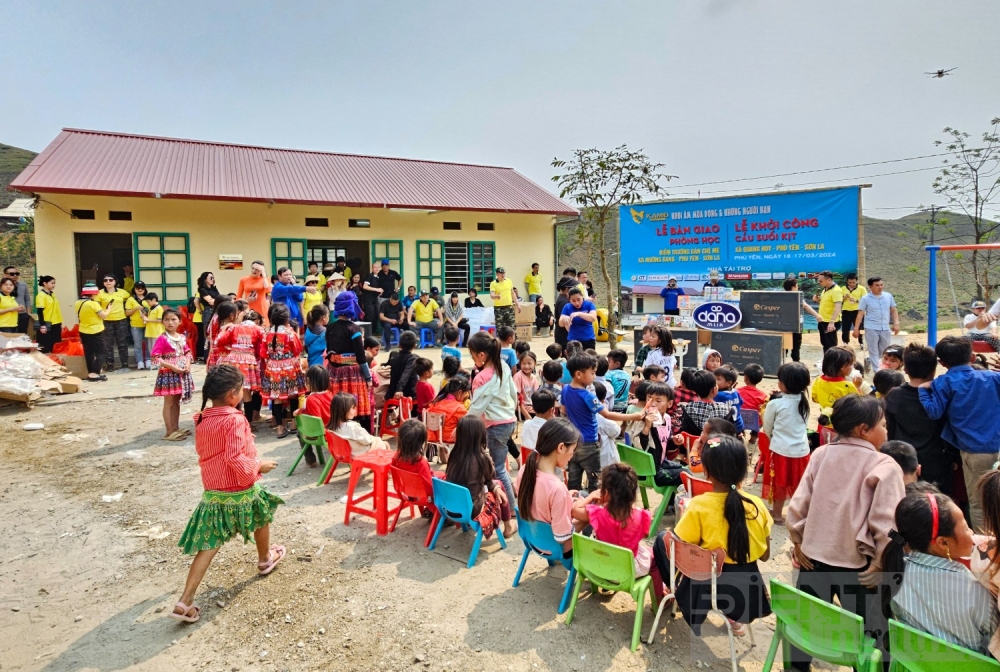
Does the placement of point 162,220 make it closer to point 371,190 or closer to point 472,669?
point 371,190

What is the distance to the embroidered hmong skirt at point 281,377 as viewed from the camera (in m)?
6.69

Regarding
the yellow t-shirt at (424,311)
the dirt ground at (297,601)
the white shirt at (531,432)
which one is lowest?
the dirt ground at (297,601)

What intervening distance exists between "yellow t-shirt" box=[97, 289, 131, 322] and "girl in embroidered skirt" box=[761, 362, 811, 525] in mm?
10219

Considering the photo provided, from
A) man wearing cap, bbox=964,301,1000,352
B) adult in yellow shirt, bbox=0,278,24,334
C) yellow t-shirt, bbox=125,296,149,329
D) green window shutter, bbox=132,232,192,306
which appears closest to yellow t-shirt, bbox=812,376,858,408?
man wearing cap, bbox=964,301,1000,352

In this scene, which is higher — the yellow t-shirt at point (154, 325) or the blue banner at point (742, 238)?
the blue banner at point (742, 238)

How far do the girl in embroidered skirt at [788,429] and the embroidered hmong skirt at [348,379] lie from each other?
12.0 feet

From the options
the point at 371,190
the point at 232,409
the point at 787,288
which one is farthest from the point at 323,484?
the point at 371,190

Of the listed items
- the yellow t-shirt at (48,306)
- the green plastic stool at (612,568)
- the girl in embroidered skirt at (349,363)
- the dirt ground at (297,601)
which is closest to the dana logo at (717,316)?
the dirt ground at (297,601)

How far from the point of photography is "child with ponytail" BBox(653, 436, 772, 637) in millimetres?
2807

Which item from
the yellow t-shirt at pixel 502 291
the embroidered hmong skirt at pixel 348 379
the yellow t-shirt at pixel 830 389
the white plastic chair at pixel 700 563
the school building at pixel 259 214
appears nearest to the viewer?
the white plastic chair at pixel 700 563

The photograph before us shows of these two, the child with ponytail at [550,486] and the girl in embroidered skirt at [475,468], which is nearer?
the child with ponytail at [550,486]

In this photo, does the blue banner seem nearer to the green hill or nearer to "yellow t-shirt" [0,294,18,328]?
"yellow t-shirt" [0,294,18,328]

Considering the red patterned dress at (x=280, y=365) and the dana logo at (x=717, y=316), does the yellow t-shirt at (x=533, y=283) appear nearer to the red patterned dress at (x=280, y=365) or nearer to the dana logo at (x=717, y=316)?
the dana logo at (x=717, y=316)

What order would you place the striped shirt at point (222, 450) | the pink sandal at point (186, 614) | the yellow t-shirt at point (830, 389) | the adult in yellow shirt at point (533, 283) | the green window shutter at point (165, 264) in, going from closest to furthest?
the pink sandal at point (186, 614) → the striped shirt at point (222, 450) → the yellow t-shirt at point (830, 389) → the green window shutter at point (165, 264) → the adult in yellow shirt at point (533, 283)
